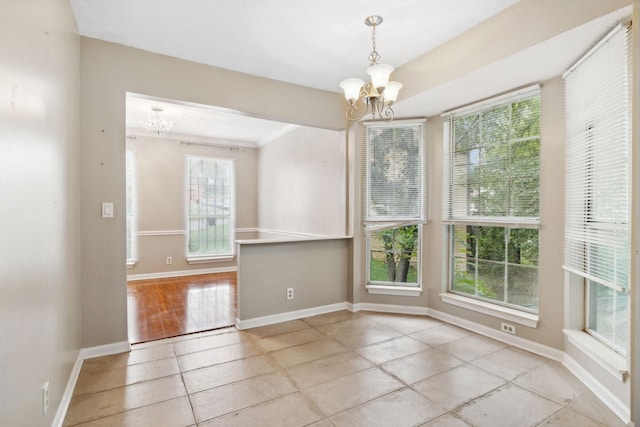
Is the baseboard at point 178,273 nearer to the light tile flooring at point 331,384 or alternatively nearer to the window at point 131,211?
the window at point 131,211

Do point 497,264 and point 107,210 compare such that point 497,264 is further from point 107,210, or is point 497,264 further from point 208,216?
point 208,216

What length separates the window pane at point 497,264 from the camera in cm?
289

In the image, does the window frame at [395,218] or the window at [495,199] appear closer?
the window at [495,199]

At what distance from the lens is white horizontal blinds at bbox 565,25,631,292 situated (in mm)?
1943

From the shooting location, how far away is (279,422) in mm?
1868

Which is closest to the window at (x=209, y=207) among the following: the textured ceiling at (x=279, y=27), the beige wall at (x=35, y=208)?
the textured ceiling at (x=279, y=27)

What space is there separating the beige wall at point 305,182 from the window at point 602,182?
2.32 meters

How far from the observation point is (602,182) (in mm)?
2133

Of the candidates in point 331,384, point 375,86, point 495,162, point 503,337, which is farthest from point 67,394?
point 495,162

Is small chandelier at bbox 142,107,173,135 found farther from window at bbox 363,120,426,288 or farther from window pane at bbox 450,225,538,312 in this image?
window pane at bbox 450,225,538,312

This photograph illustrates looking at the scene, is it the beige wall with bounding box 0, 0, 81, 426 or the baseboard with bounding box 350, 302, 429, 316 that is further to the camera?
the baseboard with bounding box 350, 302, 429, 316

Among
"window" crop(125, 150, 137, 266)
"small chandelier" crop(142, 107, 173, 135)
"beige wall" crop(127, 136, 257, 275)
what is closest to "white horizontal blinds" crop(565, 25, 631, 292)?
"small chandelier" crop(142, 107, 173, 135)

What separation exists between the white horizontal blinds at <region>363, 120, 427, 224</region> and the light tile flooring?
4.61ft

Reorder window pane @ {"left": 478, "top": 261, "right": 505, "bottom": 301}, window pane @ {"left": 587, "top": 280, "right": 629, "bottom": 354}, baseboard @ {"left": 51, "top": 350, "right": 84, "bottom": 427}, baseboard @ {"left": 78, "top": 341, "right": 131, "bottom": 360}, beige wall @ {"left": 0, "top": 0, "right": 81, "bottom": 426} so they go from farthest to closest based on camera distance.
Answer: window pane @ {"left": 478, "top": 261, "right": 505, "bottom": 301}
baseboard @ {"left": 78, "top": 341, "right": 131, "bottom": 360}
window pane @ {"left": 587, "top": 280, "right": 629, "bottom": 354}
baseboard @ {"left": 51, "top": 350, "right": 84, "bottom": 427}
beige wall @ {"left": 0, "top": 0, "right": 81, "bottom": 426}
